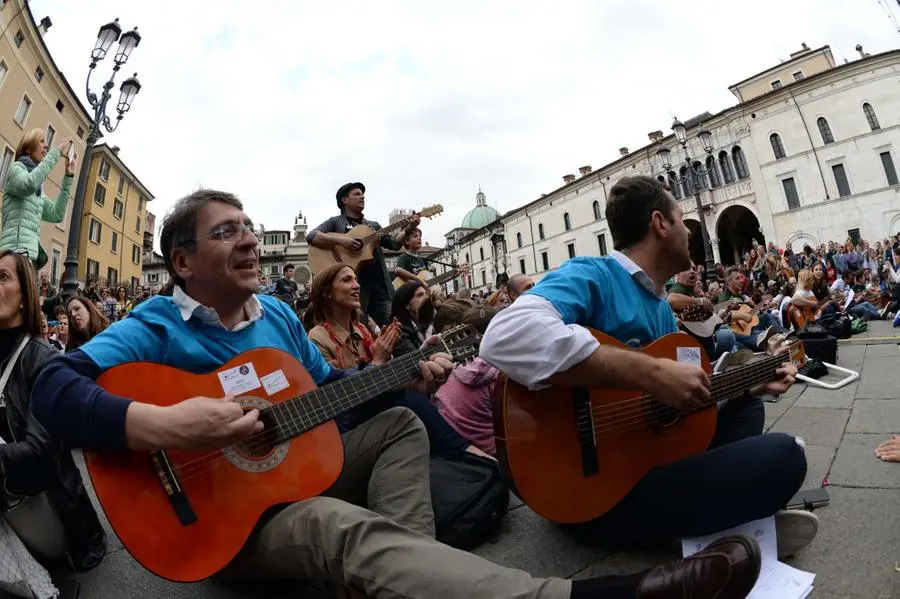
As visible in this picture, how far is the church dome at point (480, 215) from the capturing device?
73812 mm

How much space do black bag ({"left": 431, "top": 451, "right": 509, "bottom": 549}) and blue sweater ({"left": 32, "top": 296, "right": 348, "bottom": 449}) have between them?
77cm

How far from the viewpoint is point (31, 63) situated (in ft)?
75.6

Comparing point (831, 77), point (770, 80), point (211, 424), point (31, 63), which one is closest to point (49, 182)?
point (31, 63)

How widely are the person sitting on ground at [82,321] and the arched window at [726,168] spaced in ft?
140

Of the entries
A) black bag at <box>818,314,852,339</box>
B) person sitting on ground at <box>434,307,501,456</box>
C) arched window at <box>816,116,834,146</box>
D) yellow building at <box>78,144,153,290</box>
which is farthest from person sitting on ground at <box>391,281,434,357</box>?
arched window at <box>816,116,834,146</box>

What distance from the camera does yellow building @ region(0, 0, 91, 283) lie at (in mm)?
20781

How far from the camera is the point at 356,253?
5082 mm

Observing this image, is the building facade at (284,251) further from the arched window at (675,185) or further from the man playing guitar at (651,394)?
the man playing guitar at (651,394)

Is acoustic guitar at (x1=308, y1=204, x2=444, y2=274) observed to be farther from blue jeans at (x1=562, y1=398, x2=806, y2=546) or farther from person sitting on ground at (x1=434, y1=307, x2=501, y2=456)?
blue jeans at (x1=562, y1=398, x2=806, y2=546)

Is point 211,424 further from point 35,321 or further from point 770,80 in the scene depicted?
point 770,80

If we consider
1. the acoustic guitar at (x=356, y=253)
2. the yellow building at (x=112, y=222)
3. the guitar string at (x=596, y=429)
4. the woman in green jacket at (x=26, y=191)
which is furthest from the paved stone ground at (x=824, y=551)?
the yellow building at (x=112, y=222)

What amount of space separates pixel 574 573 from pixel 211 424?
149 centimetres

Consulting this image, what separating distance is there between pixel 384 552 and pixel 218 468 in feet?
2.18

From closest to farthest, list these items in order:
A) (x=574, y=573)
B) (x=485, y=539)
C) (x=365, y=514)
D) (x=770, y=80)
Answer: (x=365, y=514) → (x=574, y=573) → (x=485, y=539) → (x=770, y=80)
